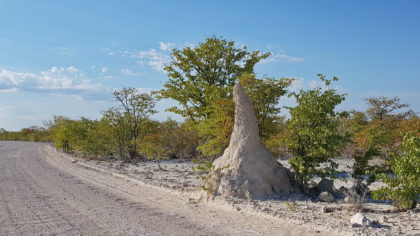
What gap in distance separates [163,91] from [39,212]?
10282mm

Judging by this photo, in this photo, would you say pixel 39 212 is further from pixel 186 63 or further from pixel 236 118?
pixel 186 63

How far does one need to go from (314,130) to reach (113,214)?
5.49 m

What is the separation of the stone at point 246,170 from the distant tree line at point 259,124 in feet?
2.07

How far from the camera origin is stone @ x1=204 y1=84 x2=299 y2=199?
10.0 meters

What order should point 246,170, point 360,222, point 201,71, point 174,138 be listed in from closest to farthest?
point 360,222 → point 246,170 → point 201,71 → point 174,138

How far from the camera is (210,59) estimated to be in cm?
1819

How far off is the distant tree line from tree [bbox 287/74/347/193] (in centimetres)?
3

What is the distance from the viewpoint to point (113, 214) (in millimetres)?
8969

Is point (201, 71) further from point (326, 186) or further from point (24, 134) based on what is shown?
point (24, 134)

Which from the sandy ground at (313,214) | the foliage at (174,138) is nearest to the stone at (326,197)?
the sandy ground at (313,214)

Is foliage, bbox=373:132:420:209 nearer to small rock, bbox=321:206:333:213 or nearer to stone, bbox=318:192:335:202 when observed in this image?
small rock, bbox=321:206:333:213

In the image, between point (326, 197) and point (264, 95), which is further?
point (264, 95)

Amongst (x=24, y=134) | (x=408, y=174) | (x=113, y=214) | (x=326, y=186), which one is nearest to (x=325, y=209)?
(x=408, y=174)

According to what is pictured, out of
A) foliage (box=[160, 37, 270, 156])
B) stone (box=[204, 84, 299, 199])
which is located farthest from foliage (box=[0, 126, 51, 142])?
stone (box=[204, 84, 299, 199])
